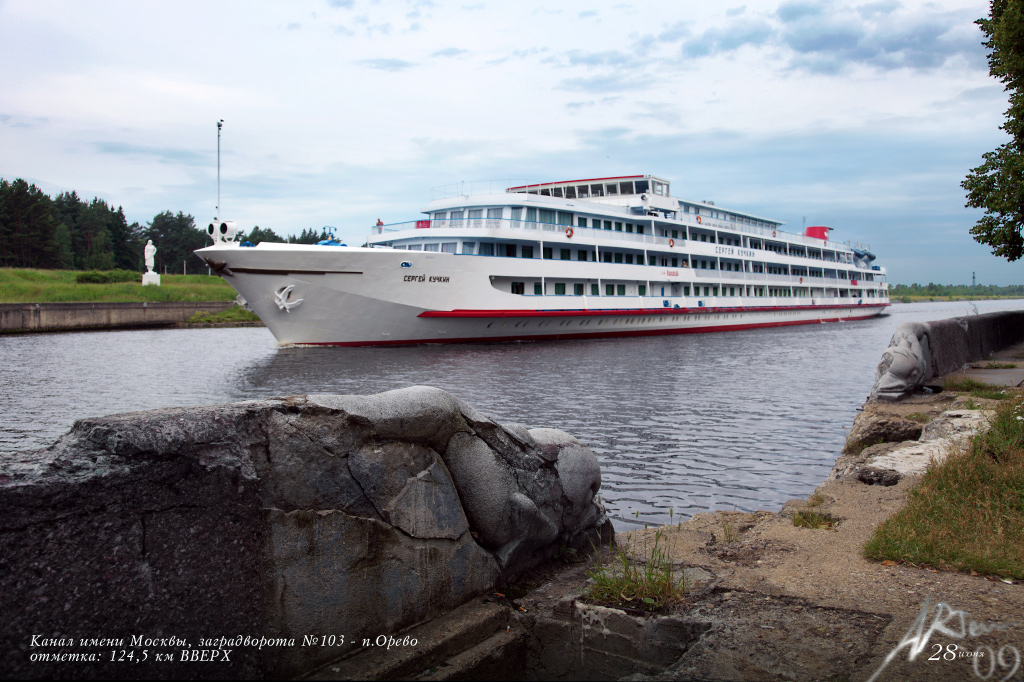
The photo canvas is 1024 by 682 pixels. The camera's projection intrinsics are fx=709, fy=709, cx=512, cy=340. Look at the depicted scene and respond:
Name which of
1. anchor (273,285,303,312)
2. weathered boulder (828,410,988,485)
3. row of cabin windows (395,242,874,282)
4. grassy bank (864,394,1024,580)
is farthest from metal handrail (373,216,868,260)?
grassy bank (864,394,1024,580)

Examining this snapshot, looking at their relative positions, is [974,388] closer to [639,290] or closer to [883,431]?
[883,431]

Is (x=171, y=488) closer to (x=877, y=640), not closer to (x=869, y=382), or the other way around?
(x=877, y=640)

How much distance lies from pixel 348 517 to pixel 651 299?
3537 cm

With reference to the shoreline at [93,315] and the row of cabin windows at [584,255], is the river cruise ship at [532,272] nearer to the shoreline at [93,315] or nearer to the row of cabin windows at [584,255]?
the row of cabin windows at [584,255]

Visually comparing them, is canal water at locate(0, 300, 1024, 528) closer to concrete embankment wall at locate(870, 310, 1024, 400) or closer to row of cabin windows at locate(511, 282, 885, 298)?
concrete embankment wall at locate(870, 310, 1024, 400)

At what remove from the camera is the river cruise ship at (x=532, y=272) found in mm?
25453

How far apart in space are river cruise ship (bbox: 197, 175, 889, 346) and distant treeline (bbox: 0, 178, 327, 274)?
70.8 ft

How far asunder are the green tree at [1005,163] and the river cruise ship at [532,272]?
17.9m

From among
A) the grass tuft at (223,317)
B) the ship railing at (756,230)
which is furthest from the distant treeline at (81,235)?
the ship railing at (756,230)

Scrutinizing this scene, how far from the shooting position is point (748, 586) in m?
3.92

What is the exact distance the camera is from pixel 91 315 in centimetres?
4397

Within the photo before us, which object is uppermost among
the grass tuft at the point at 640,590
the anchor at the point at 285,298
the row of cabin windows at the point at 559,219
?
the row of cabin windows at the point at 559,219

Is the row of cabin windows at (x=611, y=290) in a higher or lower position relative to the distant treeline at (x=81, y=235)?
lower

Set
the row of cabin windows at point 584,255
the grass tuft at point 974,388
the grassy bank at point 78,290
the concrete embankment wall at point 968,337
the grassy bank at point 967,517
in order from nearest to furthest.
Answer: the grassy bank at point 967,517, the grass tuft at point 974,388, the concrete embankment wall at point 968,337, the row of cabin windows at point 584,255, the grassy bank at point 78,290
